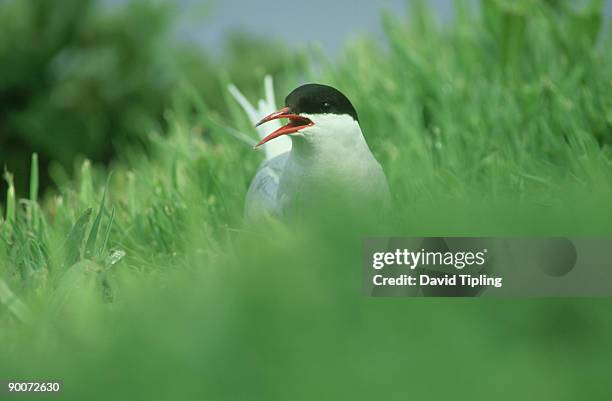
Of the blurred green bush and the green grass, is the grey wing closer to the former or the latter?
the green grass

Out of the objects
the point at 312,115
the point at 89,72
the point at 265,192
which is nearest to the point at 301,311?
the point at 312,115

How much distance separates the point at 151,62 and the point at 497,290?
678 cm

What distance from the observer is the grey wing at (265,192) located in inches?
63.3

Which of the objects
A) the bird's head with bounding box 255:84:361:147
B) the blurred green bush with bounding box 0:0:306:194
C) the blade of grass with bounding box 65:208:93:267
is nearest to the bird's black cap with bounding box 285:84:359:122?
the bird's head with bounding box 255:84:361:147

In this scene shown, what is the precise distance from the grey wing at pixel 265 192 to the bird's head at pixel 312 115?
183 mm

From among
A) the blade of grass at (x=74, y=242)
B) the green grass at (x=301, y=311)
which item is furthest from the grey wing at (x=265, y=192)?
the blade of grass at (x=74, y=242)

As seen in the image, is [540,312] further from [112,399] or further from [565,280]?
[112,399]

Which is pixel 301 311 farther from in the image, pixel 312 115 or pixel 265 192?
pixel 265 192

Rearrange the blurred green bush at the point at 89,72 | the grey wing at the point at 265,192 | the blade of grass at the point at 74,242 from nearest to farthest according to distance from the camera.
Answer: the blade of grass at the point at 74,242 → the grey wing at the point at 265,192 → the blurred green bush at the point at 89,72

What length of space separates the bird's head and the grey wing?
0.18 m

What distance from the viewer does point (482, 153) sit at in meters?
2.00

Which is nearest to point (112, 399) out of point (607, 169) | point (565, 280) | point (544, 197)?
point (565, 280)

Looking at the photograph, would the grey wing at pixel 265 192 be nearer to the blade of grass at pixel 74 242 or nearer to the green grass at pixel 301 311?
the green grass at pixel 301 311

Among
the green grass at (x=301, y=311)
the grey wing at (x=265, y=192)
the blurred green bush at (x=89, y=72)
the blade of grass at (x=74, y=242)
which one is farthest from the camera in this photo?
the blurred green bush at (x=89, y=72)
